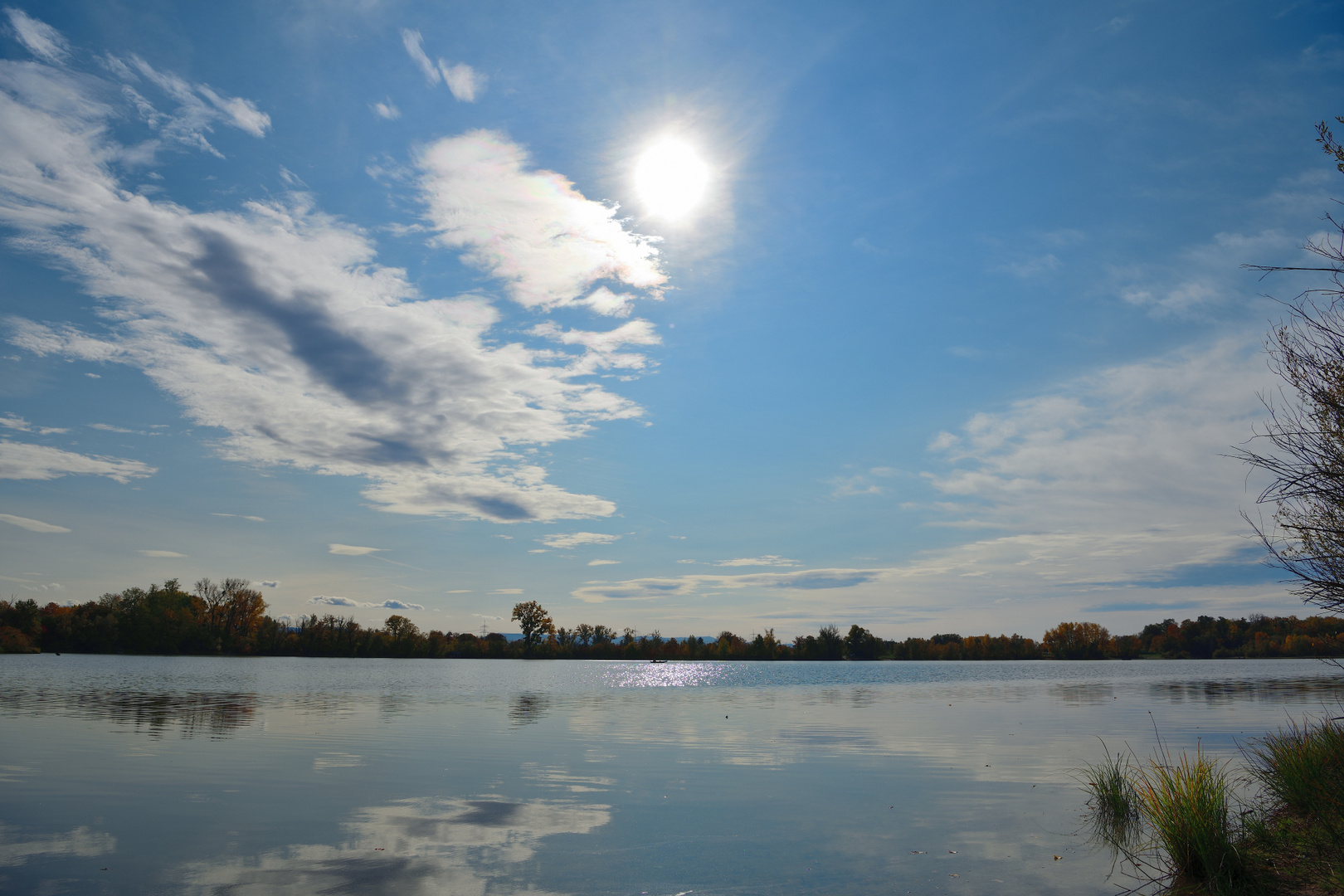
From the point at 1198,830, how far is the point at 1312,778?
231 inches

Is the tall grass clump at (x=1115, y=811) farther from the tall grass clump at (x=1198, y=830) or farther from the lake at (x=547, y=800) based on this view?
the tall grass clump at (x=1198, y=830)

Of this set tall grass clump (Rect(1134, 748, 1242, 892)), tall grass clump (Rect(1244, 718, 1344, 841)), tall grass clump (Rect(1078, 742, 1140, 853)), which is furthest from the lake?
tall grass clump (Rect(1244, 718, 1344, 841))

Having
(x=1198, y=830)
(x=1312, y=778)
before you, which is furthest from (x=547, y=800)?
(x=1312, y=778)

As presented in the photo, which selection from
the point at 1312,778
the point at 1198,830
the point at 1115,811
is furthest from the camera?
the point at 1115,811

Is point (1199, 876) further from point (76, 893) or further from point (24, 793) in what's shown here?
point (24, 793)

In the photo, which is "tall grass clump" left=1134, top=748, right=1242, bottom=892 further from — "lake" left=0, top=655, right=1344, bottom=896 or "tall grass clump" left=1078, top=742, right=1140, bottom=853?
"tall grass clump" left=1078, top=742, right=1140, bottom=853

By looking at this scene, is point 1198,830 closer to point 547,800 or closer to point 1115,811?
point 1115,811

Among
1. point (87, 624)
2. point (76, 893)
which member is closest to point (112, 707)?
point (76, 893)

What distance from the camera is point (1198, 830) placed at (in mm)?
12398

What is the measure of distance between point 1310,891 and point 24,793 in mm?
27763

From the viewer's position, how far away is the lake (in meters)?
13.0

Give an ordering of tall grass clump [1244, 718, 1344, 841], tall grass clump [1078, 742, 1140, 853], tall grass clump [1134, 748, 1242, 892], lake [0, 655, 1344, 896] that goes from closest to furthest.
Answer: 1. tall grass clump [1134, 748, 1242, 892]
2. lake [0, 655, 1344, 896]
3. tall grass clump [1244, 718, 1344, 841]
4. tall grass clump [1078, 742, 1140, 853]

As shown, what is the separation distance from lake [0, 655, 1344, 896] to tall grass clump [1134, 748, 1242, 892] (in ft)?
4.73

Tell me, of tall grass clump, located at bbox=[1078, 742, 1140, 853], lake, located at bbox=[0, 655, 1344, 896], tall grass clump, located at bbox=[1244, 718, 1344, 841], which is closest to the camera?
lake, located at bbox=[0, 655, 1344, 896]
